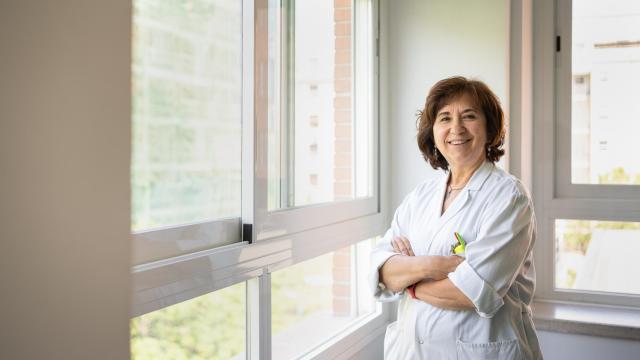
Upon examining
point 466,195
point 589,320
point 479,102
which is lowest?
point 589,320

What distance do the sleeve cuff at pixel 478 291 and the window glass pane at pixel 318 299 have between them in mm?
657

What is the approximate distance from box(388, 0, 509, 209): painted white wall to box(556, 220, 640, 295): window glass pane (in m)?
0.77

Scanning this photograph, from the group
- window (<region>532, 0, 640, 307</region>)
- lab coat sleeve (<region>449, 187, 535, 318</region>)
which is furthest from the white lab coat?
window (<region>532, 0, 640, 307</region>)

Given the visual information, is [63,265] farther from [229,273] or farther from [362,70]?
[362,70]

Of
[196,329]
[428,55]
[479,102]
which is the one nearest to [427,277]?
[479,102]

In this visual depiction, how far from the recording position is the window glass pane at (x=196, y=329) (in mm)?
1392

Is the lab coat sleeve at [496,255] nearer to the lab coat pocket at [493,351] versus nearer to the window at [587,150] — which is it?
the lab coat pocket at [493,351]

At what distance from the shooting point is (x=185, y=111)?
1.51 m

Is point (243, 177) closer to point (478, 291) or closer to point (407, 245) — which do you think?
point (407, 245)

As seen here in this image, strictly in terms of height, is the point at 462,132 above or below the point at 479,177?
above

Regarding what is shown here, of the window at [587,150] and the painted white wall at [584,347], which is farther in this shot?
the window at [587,150]

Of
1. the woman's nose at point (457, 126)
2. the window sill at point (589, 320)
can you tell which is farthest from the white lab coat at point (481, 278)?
the window sill at point (589, 320)

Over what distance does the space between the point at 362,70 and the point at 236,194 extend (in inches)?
49.0

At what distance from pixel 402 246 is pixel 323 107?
2.36ft
